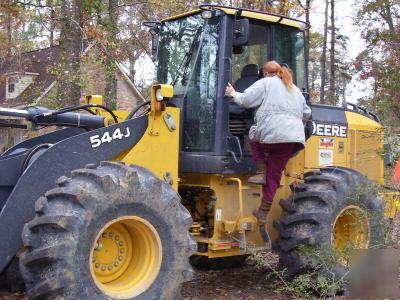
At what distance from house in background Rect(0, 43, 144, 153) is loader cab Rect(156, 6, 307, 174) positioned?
1.89 metres

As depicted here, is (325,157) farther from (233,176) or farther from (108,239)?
(108,239)

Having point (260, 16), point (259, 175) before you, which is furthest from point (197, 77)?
point (259, 175)

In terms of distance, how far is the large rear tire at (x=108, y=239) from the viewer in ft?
14.4

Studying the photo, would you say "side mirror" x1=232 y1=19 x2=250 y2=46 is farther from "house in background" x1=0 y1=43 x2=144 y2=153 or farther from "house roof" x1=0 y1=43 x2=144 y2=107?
"house roof" x1=0 y1=43 x2=144 y2=107

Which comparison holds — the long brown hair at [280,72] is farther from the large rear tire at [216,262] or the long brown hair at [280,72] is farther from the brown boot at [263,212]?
the large rear tire at [216,262]

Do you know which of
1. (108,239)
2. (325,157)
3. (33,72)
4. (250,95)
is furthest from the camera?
(33,72)

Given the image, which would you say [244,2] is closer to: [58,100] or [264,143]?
[58,100]

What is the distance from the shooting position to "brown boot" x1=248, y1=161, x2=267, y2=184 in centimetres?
632

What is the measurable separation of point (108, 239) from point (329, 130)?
3.41 m

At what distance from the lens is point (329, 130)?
7.26 m

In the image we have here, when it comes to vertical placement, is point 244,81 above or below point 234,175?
above

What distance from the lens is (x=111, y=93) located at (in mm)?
16594

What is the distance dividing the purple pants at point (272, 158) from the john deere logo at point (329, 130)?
2.76 ft

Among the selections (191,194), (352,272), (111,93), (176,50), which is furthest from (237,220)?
(111,93)
